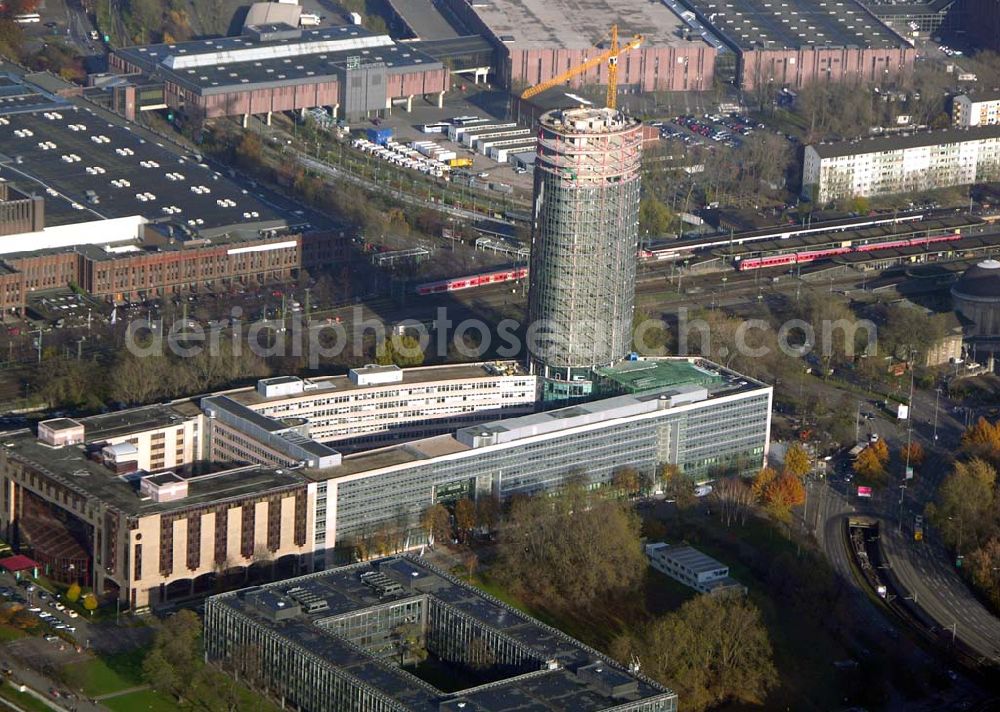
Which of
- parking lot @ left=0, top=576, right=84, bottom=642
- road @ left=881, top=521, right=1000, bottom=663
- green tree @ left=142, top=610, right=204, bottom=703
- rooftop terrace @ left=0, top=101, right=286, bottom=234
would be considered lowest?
parking lot @ left=0, top=576, right=84, bottom=642

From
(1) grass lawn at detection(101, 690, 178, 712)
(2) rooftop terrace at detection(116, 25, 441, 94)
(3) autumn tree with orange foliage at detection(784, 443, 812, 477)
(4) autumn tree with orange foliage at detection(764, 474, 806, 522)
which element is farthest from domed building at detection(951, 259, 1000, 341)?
(1) grass lawn at detection(101, 690, 178, 712)

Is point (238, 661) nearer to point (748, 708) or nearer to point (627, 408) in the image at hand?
point (748, 708)

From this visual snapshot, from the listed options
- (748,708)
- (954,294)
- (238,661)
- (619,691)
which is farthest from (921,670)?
(954,294)

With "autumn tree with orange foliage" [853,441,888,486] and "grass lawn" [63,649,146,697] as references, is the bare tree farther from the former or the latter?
"grass lawn" [63,649,146,697]

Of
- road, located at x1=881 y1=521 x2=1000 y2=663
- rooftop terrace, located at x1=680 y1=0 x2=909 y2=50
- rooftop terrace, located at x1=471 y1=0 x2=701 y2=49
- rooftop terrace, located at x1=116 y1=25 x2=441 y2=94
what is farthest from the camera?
rooftop terrace, located at x1=680 y1=0 x2=909 y2=50

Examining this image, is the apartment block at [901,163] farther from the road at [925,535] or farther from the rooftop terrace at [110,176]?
the rooftop terrace at [110,176]

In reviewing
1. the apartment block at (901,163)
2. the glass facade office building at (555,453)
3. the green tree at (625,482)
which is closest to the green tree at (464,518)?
the glass facade office building at (555,453)
